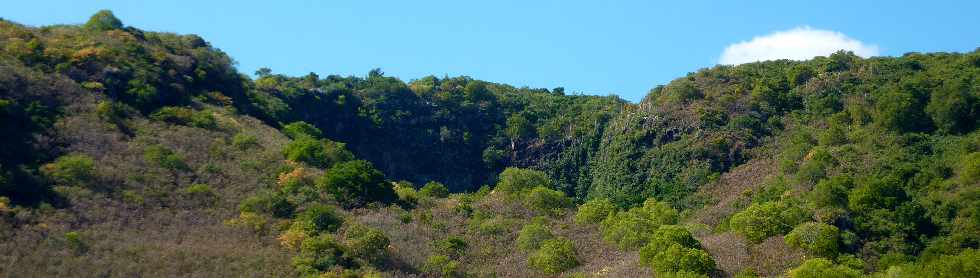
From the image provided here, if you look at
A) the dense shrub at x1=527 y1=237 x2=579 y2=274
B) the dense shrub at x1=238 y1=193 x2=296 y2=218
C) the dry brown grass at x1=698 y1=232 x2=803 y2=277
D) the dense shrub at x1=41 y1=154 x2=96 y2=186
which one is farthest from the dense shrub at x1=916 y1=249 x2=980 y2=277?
the dense shrub at x1=41 y1=154 x2=96 y2=186

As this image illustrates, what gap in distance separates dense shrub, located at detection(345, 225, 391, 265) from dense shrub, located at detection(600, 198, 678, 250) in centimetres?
926

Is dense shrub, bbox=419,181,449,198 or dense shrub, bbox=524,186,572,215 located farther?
dense shrub, bbox=419,181,449,198

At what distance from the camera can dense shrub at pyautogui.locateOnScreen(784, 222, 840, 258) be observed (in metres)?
32.6

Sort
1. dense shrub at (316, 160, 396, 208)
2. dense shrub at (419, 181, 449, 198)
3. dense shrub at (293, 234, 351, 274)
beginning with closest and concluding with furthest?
dense shrub at (293, 234, 351, 274)
dense shrub at (316, 160, 396, 208)
dense shrub at (419, 181, 449, 198)

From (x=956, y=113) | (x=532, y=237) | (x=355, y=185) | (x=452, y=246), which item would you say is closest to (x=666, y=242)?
(x=532, y=237)

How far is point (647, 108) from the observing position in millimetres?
61844

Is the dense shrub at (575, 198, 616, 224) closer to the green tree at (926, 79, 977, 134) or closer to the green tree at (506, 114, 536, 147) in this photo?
the green tree at (926, 79, 977, 134)

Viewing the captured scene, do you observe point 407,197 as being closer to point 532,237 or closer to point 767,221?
point 532,237

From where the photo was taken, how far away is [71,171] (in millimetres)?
35562

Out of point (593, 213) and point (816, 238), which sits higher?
point (593, 213)

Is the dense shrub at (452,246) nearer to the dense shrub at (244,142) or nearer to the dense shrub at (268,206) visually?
the dense shrub at (268,206)

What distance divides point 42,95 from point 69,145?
423 cm

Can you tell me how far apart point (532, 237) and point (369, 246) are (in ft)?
22.2

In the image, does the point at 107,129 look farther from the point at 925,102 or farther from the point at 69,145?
the point at 925,102
